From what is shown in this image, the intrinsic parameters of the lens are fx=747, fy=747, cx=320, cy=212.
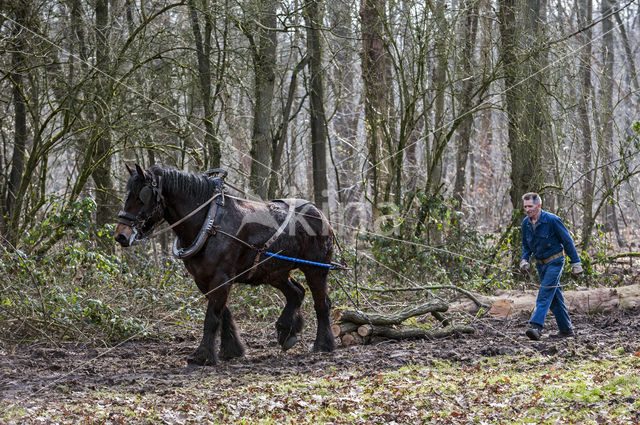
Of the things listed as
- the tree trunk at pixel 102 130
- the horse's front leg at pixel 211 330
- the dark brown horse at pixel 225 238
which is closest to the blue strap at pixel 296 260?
the dark brown horse at pixel 225 238

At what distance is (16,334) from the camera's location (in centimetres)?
887

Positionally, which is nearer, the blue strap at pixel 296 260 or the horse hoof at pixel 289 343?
the blue strap at pixel 296 260

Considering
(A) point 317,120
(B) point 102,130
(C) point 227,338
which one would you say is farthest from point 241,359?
(A) point 317,120

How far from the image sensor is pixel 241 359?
26.4 ft

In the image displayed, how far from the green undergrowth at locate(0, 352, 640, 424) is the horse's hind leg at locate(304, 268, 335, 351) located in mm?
1397

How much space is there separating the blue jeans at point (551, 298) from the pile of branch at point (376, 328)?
2.92 ft

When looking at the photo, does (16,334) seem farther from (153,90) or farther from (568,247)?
(568,247)

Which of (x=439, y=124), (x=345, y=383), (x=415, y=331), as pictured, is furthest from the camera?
(x=439, y=124)

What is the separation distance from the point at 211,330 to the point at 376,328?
2.17 m

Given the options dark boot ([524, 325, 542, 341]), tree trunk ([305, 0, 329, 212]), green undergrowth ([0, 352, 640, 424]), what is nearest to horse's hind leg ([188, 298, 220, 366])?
green undergrowth ([0, 352, 640, 424])

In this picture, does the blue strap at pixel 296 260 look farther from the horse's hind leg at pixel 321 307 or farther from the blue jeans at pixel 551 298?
the blue jeans at pixel 551 298

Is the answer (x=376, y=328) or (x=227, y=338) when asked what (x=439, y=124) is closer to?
(x=376, y=328)

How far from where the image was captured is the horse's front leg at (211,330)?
7.56 metres

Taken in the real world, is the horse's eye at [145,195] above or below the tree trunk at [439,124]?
below
